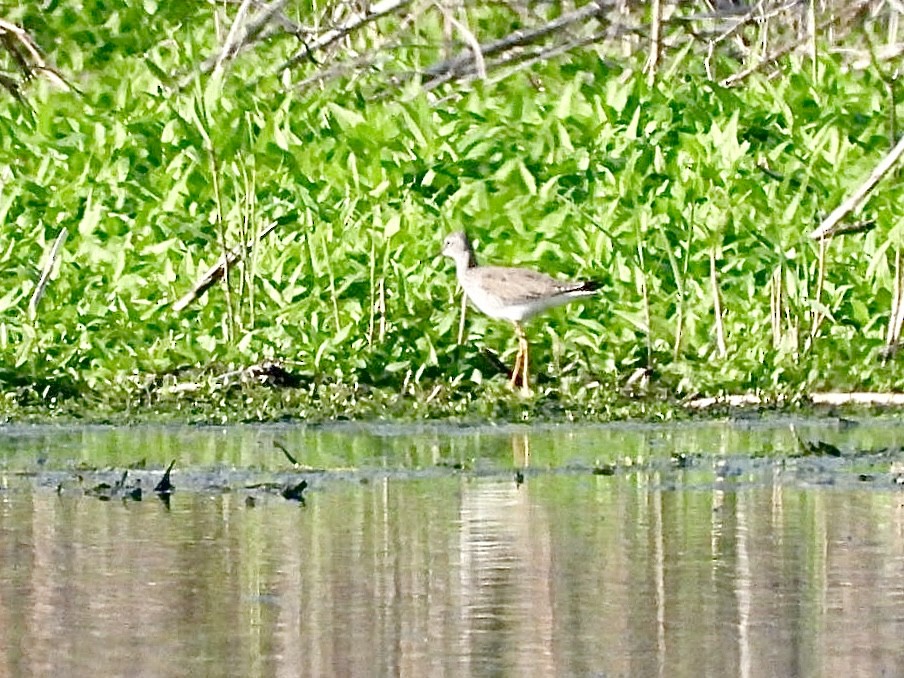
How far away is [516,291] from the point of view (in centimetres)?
1047

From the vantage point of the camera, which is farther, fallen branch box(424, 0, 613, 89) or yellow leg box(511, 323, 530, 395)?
fallen branch box(424, 0, 613, 89)

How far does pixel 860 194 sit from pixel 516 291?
4.52ft

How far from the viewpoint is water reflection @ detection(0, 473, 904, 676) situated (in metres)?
5.29

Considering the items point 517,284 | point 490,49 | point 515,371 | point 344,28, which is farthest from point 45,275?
point 490,49

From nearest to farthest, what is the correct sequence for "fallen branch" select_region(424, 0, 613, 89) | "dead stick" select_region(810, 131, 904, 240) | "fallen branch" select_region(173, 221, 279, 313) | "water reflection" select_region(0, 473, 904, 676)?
"water reflection" select_region(0, 473, 904, 676), "dead stick" select_region(810, 131, 904, 240), "fallen branch" select_region(173, 221, 279, 313), "fallen branch" select_region(424, 0, 613, 89)

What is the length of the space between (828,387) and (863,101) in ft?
9.87

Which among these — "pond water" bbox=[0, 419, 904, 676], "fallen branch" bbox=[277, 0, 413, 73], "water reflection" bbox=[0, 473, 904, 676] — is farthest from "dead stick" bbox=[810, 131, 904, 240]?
"water reflection" bbox=[0, 473, 904, 676]

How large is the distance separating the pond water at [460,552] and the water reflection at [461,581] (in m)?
0.01

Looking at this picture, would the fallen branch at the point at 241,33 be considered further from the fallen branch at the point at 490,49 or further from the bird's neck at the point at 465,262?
the bird's neck at the point at 465,262

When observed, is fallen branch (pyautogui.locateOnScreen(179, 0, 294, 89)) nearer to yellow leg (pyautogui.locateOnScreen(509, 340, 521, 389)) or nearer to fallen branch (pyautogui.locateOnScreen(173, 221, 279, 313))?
fallen branch (pyautogui.locateOnScreen(173, 221, 279, 313))

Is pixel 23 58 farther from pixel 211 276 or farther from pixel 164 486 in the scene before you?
pixel 164 486

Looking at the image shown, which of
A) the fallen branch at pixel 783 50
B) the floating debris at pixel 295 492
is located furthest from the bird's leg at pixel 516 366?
the fallen branch at pixel 783 50

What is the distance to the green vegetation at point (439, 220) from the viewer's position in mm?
10297

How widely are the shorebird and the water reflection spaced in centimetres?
238
